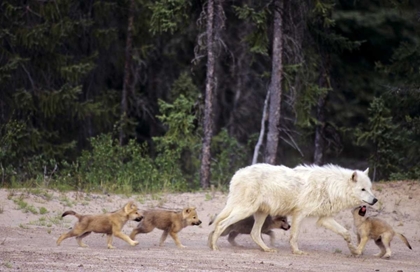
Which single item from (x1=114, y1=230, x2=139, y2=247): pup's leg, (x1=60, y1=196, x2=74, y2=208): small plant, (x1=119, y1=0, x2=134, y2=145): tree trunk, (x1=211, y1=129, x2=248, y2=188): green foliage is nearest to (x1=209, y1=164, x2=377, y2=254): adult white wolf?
(x1=114, y1=230, x2=139, y2=247): pup's leg

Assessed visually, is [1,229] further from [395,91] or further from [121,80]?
[121,80]

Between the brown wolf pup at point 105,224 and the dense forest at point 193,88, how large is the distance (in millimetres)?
5275

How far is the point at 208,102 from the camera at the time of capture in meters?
22.2

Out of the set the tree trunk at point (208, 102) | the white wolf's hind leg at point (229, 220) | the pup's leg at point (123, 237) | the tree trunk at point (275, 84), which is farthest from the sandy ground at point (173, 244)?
the tree trunk at point (275, 84)

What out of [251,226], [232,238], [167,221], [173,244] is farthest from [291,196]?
[173,244]

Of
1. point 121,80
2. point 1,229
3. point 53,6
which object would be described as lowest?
point 1,229

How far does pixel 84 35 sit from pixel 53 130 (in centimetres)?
347

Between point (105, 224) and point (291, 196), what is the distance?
3.35m

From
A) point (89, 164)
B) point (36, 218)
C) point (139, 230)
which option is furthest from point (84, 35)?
point (139, 230)

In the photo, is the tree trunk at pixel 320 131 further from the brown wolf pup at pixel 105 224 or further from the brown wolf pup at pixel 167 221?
the brown wolf pup at pixel 105 224

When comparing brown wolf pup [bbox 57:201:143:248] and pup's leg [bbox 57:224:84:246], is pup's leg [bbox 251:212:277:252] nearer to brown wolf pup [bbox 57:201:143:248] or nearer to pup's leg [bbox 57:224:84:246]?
brown wolf pup [bbox 57:201:143:248]

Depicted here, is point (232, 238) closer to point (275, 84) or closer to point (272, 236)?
point (272, 236)

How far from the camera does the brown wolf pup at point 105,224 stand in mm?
14164

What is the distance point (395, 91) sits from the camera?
76.2 feet
